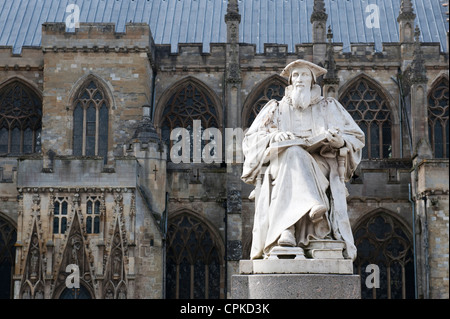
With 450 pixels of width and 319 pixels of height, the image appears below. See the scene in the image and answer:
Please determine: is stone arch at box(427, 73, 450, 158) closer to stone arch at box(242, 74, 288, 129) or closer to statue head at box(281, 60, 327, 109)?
stone arch at box(242, 74, 288, 129)

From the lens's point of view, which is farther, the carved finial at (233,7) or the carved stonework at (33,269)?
the carved finial at (233,7)

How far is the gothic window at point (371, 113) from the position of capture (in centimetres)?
3064

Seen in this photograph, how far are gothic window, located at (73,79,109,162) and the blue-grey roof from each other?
4.56 meters

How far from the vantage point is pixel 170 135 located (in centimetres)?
3080

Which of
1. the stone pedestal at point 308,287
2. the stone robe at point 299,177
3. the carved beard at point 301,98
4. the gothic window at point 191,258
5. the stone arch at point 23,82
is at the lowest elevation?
the stone pedestal at point 308,287

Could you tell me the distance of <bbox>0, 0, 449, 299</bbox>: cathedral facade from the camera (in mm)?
24094

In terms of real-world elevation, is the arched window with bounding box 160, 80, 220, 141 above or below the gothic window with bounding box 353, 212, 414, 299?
above

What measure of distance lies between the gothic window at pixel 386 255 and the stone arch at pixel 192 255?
451 centimetres

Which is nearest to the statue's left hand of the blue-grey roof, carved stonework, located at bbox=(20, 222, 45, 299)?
carved stonework, located at bbox=(20, 222, 45, 299)

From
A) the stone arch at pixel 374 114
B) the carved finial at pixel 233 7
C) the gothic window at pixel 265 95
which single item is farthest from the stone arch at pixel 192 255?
the carved finial at pixel 233 7

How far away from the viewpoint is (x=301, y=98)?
7.93 m

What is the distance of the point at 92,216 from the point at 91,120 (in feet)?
18.8

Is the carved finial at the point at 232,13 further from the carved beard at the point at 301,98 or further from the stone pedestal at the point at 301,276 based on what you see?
the stone pedestal at the point at 301,276
